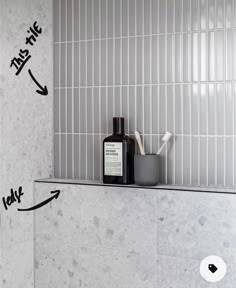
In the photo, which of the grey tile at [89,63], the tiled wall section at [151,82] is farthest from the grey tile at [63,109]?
the grey tile at [89,63]

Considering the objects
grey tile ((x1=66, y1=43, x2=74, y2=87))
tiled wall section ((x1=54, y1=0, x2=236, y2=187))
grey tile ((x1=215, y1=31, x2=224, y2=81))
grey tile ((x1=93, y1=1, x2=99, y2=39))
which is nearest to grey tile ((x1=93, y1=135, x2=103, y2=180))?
tiled wall section ((x1=54, y1=0, x2=236, y2=187))

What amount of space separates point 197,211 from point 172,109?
33 centimetres

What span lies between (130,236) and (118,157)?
24 cm

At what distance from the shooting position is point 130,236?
1488 millimetres

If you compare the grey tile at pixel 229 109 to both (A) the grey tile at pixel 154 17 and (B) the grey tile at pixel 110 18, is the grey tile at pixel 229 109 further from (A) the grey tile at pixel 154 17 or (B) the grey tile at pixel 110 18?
(B) the grey tile at pixel 110 18

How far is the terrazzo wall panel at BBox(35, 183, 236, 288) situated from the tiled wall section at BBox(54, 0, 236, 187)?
0.11 metres

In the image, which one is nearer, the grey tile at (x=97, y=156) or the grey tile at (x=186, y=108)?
the grey tile at (x=186, y=108)

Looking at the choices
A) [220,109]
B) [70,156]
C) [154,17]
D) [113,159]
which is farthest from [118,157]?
[154,17]

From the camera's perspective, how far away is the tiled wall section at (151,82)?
1.45m

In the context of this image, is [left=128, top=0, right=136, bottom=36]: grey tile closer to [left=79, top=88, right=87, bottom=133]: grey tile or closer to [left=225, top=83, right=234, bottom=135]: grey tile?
[left=79, top=88, right=87, bottom=133]: grey tile

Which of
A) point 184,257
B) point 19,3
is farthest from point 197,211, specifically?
point 19,3

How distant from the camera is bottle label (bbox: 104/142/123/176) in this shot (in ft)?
4.98

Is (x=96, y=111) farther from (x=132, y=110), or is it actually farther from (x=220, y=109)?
(x=220, y=109)

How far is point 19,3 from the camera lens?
62.5 inches
